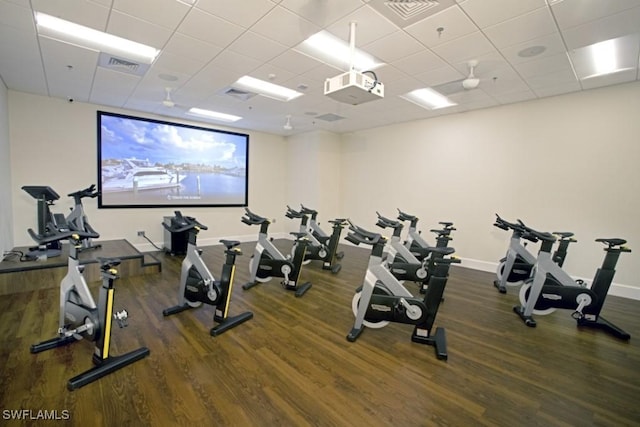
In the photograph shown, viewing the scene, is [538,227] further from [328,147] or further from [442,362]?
[328,147]

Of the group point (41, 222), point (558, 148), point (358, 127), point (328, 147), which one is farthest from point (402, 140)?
point (41, 222)

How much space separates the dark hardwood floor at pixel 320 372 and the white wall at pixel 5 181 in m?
1.68

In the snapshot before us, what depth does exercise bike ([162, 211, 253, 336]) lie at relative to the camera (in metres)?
2.95

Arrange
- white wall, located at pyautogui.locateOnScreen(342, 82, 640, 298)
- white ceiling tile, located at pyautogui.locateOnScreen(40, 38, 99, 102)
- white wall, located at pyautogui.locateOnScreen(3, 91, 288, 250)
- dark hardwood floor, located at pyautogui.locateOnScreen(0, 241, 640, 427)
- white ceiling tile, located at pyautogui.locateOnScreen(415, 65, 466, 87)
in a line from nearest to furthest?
1. dark hardwood floor, located at pyautogui.locateOnScreen(0, 241, 640, 427)
2. white ceiling tile, located at pyautogui.locateOnScreen(40, 38, 99, 102)
3. white ceiling tile, located at pyautogui.locateOnScreen(415, 65, 466, 87)
4. white wall, located at pyautogui.locateOnScreen(342, 82, 640, 298)
5. white wall, located at pyautogui.locateOnScreen(3, 91, 288, 250)

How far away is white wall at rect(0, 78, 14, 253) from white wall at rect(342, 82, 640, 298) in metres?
7.02

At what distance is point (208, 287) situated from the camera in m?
3.04

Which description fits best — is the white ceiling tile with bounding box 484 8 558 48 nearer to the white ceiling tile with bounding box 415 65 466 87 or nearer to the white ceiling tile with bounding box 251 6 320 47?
the white ceiling tile with bounding box 415 65 466 87

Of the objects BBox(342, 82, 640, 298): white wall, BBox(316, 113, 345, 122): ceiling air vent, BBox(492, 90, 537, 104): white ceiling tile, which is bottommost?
BBox(342, 82, 640, 298): white wall

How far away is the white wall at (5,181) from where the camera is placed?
4.30 meters

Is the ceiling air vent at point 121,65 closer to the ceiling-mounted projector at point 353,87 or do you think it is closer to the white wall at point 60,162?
the white wall at point 60,162

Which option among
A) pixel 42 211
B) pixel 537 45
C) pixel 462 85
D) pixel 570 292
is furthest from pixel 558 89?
pixel 42 211

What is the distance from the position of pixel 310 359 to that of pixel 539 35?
393cm

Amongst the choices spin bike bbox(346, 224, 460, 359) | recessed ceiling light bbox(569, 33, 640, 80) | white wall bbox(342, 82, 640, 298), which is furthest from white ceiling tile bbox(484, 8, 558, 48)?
white wall bbox(342, 82, 640, 298)

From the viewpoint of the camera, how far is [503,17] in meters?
2.66
